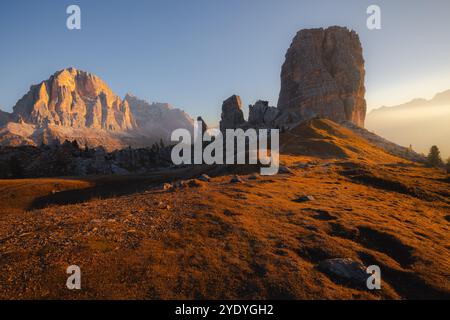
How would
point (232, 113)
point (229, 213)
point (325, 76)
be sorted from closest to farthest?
point (229, 213), point (232, 113), point (325, 76)

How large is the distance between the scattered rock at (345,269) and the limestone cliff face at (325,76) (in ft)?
433

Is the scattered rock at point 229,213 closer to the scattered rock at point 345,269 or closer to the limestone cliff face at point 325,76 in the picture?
the scattered rock at point 345,269

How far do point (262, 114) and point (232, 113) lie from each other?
21.9 m

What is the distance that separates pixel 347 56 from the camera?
15525 cm

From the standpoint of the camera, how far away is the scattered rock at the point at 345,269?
11212mm

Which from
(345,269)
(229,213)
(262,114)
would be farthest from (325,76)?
(345,269)

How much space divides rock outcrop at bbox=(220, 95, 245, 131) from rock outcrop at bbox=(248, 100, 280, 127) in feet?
34.6

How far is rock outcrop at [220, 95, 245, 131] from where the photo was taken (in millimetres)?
148250

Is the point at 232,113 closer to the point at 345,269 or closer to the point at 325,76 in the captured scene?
the point at 325,76

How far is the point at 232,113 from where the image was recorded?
15012 centimetres

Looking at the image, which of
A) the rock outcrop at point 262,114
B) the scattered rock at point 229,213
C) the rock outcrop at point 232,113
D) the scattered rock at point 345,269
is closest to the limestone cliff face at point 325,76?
the rock outcrop at point 262,114
